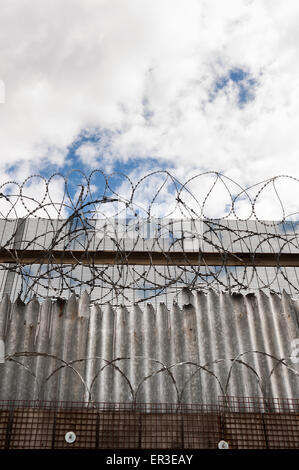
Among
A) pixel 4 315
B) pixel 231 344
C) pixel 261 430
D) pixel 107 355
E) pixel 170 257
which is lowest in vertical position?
pixel 261 430

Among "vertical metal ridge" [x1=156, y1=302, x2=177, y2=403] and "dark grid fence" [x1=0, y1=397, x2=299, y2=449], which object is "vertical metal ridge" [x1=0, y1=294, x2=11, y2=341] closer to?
"dark grid fence" [x1=0, y1=397, x2=299, y2=449]

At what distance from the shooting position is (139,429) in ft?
11.2

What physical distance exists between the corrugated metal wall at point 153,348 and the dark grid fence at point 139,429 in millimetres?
394

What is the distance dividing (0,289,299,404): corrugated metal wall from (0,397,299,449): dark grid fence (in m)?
0.39

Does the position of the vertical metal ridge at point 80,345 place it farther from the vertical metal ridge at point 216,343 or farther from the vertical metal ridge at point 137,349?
the vertical metal ridge at point 216,343

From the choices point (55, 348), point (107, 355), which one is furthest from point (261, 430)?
point (55, 348)

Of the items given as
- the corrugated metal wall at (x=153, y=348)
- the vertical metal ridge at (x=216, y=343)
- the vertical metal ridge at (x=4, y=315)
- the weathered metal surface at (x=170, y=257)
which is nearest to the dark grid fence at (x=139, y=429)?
the corrugated metal wall at (x=153, y=348)

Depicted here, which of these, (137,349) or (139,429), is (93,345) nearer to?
→ (137,349)

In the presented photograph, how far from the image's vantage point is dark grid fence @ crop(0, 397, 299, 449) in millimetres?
3297

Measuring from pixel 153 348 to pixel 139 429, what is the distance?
97cm

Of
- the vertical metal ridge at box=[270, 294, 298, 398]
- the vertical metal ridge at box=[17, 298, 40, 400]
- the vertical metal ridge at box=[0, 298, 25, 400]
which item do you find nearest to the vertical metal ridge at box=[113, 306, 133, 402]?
the vertical metal ridge at box=[17, 298, 40, 400]

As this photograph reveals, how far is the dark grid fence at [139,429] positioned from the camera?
10.8 feet

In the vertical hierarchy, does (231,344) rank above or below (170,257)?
below
